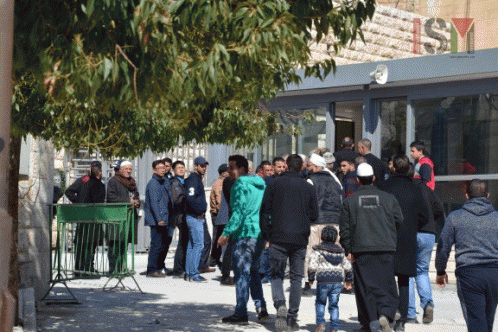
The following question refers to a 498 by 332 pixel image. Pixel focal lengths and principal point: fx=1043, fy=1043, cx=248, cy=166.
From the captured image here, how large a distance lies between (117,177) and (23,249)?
162 inches

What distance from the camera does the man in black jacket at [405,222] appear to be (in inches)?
392

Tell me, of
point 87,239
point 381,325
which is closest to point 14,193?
point 87,239

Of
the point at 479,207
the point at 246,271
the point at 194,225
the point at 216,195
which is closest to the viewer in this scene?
the point at 479,207

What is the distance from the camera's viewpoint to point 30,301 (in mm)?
10320

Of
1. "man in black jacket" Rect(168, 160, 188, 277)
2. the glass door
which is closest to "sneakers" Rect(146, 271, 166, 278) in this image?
"man in black jacket" Rect(168, 160, 188, 277)

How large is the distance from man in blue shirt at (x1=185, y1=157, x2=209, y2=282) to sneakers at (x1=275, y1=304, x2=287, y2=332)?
16.3ft

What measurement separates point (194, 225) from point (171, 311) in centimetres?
366

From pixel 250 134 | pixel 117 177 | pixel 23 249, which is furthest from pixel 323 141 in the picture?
pixel 23 249

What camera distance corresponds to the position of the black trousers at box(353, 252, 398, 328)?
959 cm

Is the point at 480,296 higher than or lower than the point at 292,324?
higher

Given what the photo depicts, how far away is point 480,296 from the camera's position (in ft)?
26.2

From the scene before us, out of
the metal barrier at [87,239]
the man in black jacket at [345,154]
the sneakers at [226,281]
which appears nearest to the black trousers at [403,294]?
the metal barrier at [87,239]

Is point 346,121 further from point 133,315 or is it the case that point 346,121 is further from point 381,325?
point 381,325

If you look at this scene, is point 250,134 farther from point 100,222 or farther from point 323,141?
point 100,222
